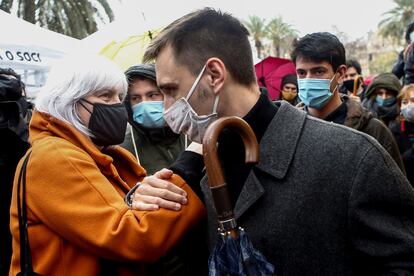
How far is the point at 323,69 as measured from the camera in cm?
359

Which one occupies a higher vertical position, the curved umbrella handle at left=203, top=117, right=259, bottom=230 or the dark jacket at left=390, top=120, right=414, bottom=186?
the curved umbrella handle at left=203, top=117, right=259, bottom=230

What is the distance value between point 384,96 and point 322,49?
7.20 ft

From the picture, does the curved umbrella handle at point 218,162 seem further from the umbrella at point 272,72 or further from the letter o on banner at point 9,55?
the umbrella at point 272,72

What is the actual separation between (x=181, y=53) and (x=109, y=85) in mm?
620

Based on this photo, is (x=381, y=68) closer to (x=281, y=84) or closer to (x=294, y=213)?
(x=281, y=84)

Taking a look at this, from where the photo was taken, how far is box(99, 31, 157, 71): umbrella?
13.1ft

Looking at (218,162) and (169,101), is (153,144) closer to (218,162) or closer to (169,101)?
(169,101)

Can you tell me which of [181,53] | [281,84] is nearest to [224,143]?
[181,53]

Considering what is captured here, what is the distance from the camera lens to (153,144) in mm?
3326

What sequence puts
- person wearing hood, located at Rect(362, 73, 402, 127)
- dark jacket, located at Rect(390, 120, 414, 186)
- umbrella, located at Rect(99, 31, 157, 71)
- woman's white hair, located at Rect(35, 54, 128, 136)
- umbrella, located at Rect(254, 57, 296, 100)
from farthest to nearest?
umbrella, located at Rect(254, 57, 296, 100)
person wearing hood, located at Rect(362, 73, 402, 127)
dark jacket, located at Rect(390, 120, 414, 186)
umbrella, located at Rect(99, 31, 157, 71)
woman's white hair, located at Rect(35, 54, 128, 136)

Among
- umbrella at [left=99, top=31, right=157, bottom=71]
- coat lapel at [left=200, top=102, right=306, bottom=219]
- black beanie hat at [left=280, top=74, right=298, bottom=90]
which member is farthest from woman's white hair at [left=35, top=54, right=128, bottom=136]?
black beanie hat at [left=280, top=74, right=298, bottom=90]

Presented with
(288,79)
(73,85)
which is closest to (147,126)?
(73,85)

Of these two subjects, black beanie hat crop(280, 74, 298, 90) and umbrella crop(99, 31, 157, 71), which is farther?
black beanie hat crop(280, 74, 298, 90)

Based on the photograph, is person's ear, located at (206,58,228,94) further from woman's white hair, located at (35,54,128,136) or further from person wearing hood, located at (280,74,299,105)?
person wearing hood, located at (280,74,299,105)
